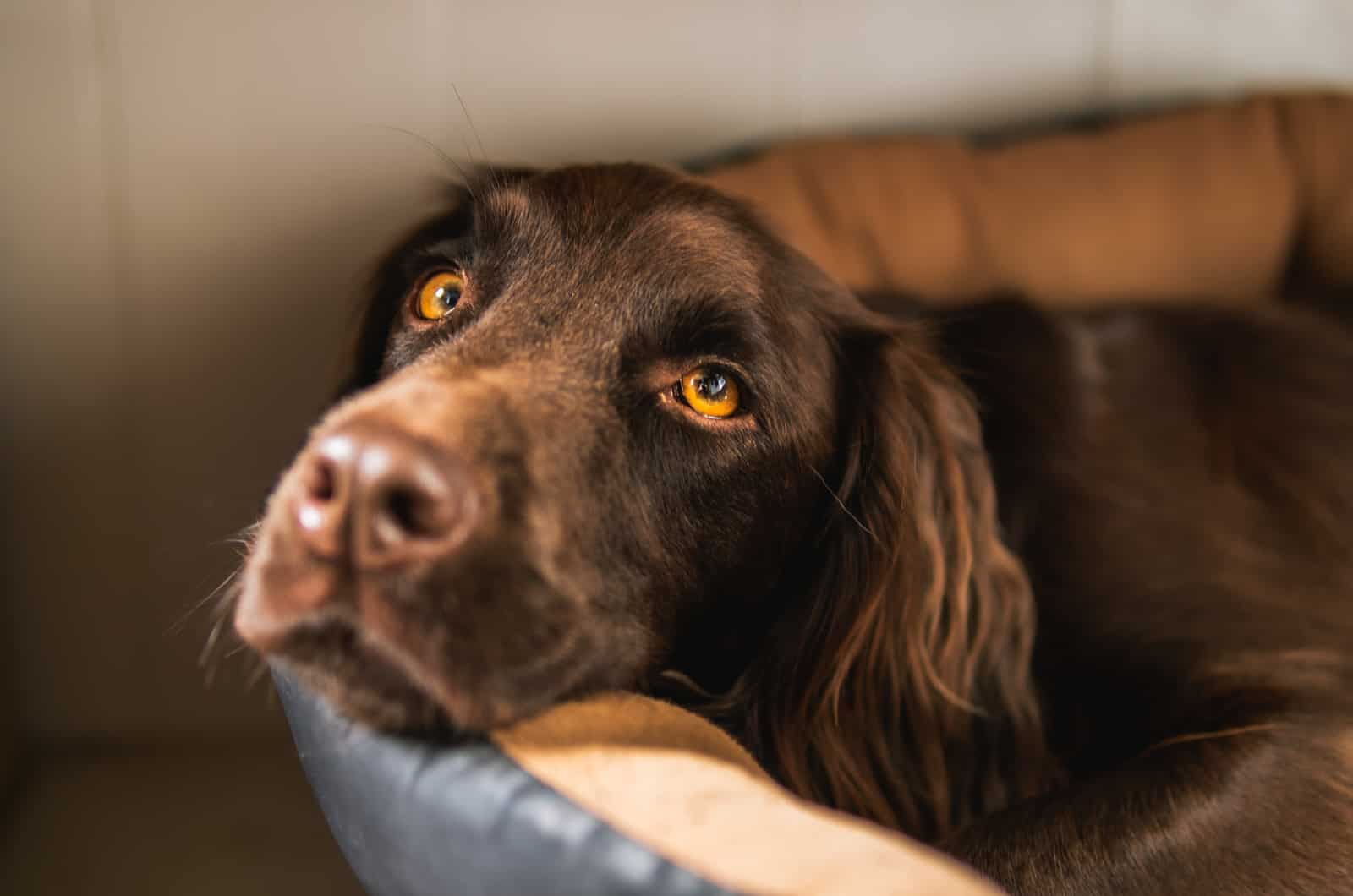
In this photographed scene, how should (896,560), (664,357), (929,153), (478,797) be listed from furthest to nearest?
1. (929,153)
2. (896,560)
3. (664,357)
4. (478,797)

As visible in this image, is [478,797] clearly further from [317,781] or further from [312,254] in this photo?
[312,254]

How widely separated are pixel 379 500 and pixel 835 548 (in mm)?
752

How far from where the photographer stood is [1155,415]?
1.80 meters

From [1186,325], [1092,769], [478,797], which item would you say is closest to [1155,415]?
[1186,325]

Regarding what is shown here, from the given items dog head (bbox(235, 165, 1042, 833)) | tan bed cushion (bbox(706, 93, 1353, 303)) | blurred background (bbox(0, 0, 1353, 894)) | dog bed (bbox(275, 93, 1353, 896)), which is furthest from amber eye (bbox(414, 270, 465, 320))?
tan bed cushion (bbox(706, 93, 1353, 303))

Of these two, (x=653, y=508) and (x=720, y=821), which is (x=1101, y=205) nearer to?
(x=653, y=508)

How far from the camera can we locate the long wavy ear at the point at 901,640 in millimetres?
1468

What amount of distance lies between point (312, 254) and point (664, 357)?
3.42 ft

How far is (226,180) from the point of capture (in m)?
2.04

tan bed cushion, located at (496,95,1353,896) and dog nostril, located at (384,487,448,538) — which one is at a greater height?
dog nostril, located at (384,487,448,538)

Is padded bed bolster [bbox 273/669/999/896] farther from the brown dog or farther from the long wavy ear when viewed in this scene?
the long wavy ear

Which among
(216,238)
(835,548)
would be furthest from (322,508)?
(216,238)

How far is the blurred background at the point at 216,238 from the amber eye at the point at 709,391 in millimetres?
893

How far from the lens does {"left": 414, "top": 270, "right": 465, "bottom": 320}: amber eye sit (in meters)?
1.42
